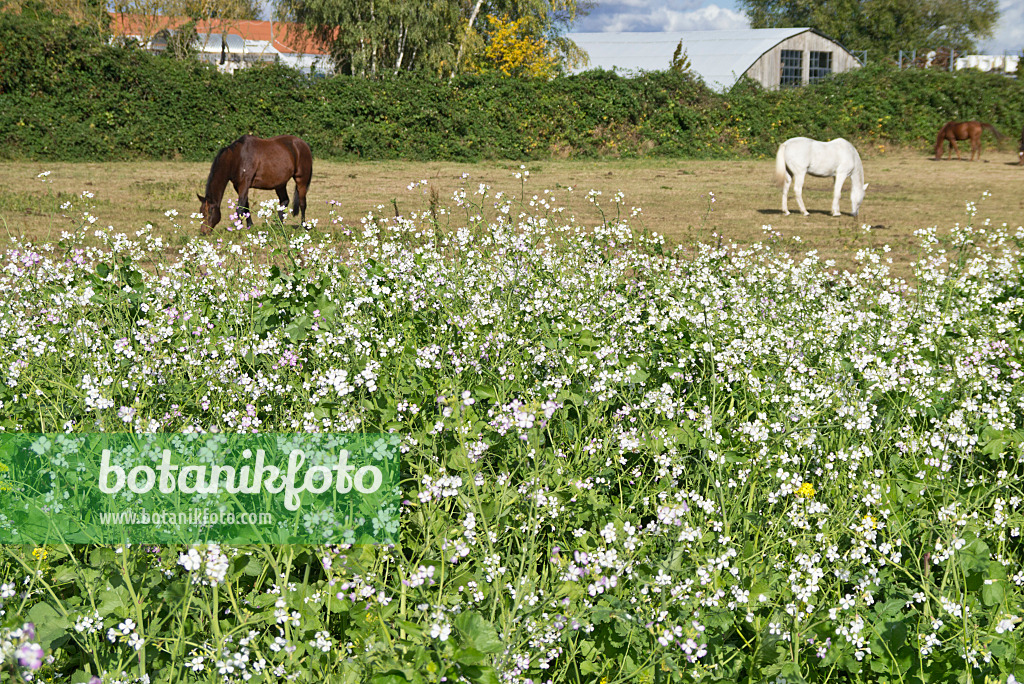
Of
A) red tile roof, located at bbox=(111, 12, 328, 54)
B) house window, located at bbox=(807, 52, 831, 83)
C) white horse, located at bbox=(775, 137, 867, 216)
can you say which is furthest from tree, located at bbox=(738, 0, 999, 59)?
white horse, located at bbox=(775, 137, 867, 216)

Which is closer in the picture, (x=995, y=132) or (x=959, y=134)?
(x=959, y=134)

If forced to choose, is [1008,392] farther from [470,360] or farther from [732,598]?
[470,360]

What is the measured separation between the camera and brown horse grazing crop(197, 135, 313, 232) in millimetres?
10516

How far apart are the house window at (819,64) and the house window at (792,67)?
0.80m

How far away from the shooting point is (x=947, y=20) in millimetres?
67438

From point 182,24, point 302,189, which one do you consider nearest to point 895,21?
point 182,24

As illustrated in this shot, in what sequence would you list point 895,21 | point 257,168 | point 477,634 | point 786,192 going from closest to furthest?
point 477,634, point 257,168, point 786,192, point 895,21

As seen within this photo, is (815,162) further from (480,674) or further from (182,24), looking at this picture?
(182,24)

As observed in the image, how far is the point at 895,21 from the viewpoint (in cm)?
6550

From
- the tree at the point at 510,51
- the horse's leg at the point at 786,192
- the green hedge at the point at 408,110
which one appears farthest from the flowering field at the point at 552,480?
the tree at the point at 510,51

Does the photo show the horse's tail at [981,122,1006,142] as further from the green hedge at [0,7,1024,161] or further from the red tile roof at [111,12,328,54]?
the red tile roof at [111,12,328,54]

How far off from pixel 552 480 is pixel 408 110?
23241 mm

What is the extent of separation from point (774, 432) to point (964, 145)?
105ft

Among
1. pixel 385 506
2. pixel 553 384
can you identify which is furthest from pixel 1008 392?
pixel 385 506
